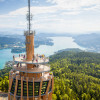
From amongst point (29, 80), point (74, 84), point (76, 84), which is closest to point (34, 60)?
point (29, 80)

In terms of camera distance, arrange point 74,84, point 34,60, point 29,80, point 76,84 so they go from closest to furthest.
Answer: point 29,80 → point 34,60 → point 76,84 → point 74,84

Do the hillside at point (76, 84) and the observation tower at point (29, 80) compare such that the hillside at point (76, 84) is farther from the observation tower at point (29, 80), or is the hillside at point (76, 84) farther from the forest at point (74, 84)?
the observation tower at point (29, 80)

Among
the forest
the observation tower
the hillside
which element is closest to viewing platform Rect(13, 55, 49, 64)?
the observation tower

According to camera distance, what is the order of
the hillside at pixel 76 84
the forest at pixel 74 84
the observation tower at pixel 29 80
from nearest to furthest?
the observation tower at pixel 29 80 → the forest at pixel 74 84 → the hillside at pixel 76 84

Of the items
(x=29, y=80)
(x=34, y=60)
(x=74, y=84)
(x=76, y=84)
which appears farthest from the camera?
(x=74, y=84)

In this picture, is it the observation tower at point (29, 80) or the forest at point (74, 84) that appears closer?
the observation tower at point (29, 80)

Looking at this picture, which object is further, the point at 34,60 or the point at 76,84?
the point at 76,84

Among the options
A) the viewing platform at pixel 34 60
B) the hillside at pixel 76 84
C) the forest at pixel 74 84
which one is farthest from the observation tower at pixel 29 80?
the hillside at pixel 76 84

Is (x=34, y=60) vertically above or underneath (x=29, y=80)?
above

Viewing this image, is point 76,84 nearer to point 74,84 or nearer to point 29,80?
point 74,84

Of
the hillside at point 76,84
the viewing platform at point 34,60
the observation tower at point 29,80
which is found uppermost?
the viewing platform at point 34,60

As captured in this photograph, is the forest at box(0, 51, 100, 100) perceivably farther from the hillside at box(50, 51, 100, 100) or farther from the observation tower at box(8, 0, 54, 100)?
the observation tower at box(8, 0, 54, 100)

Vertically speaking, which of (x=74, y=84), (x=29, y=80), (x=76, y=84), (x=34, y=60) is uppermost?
(x=34, y=60)
